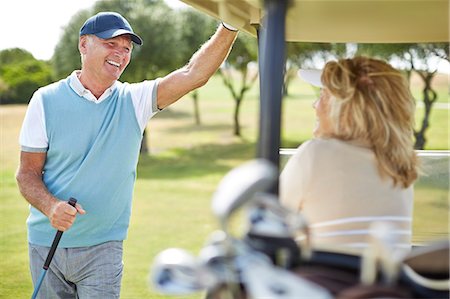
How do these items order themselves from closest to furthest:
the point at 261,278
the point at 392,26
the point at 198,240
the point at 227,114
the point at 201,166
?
1. the point at 261,278
2. the point at 392,26
3. the point at 198,240
4. the point at 201,166
5. the point at 227,114

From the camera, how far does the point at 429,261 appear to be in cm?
182

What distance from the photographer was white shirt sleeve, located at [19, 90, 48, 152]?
3.15 metres

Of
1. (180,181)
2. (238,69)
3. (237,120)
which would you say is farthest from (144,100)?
(238,69)

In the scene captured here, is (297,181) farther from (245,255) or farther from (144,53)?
(144,53)

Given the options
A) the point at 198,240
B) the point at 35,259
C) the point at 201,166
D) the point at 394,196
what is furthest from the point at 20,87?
the point at 394,196

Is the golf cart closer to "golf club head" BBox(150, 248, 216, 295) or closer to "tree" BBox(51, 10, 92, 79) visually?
"golf club head" BBox(150, 248, 216, 295)

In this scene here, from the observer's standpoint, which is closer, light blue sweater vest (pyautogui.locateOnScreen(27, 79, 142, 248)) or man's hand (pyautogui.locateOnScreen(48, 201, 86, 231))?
man's hand (pyautogui.locateOnScreen(48, 201, 86, 231))

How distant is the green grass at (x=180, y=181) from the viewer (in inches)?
287

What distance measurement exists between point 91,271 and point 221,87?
24630 millimetres

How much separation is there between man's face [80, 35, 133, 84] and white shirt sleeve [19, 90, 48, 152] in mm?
256

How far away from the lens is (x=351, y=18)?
2.24 metres

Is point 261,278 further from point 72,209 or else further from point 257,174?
point 72,209

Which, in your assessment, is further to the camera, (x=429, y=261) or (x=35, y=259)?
(x=35, y=259)

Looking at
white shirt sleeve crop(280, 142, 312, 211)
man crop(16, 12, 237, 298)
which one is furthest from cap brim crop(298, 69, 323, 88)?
man crop(16, 12, 237, 298)
